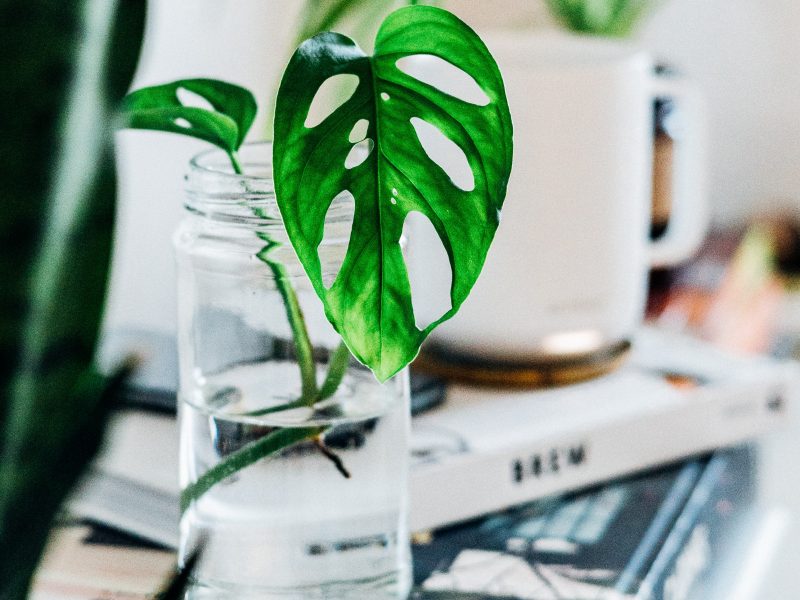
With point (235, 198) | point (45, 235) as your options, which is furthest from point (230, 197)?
point (45, 235)

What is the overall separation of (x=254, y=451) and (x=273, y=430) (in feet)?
0.03

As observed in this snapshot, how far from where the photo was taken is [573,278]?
1.87 feet

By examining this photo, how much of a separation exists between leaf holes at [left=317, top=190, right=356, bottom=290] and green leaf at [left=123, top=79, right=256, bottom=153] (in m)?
0.04

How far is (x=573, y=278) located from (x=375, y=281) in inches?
12.3

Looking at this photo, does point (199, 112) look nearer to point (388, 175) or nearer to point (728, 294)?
point (388, 175)

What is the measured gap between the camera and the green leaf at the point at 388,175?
10.8 inches

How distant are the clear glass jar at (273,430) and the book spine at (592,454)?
8 centimetres

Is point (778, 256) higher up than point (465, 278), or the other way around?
point (465, 278)

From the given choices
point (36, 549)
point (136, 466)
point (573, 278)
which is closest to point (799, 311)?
point (573, 278)

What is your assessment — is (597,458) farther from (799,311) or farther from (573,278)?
(799,311)

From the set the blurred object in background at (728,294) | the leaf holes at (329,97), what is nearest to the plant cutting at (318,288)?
the leaf holes at (329,97)

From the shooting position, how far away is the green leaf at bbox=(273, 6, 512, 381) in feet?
0.90

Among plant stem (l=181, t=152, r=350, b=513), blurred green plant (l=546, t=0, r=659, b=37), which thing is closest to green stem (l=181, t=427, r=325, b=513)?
plant stem (l=181, t=152, r=350, b=513)

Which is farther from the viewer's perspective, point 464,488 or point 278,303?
point 464,488
